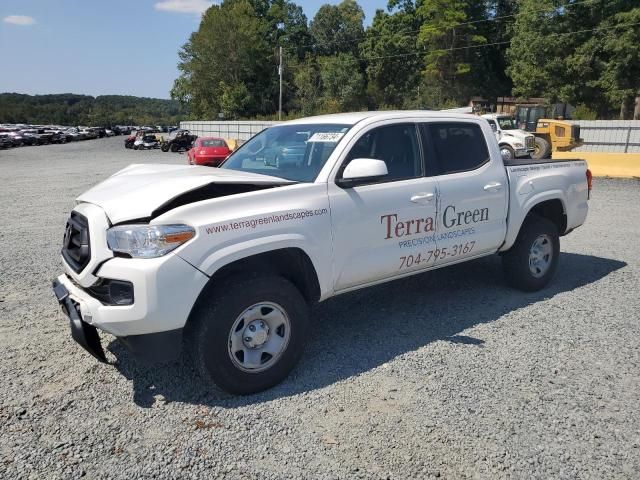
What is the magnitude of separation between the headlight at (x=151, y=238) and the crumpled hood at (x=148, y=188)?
4.6 inches

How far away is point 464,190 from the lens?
453 centimetres

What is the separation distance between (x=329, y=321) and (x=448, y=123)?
2171 millimetres

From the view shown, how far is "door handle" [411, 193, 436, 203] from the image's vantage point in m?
4.16

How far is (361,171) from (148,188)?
57.8 inches

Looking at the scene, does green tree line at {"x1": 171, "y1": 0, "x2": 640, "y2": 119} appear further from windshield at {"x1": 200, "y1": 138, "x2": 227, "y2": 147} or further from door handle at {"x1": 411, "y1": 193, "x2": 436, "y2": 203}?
door handle at {"x1": 411, "y1": 193, "x2": 436, "y2": 203}

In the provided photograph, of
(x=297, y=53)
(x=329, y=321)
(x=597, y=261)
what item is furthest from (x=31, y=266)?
(x=297, y=53)

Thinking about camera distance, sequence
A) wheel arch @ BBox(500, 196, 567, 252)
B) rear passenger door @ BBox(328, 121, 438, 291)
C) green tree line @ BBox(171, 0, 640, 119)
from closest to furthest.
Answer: rear passenger door @ BBox(328, 121, 438, 291), wheel arch @ BBox(500, 196, 567, 252), green tree line @ BBox(171, 0, 640, 119)

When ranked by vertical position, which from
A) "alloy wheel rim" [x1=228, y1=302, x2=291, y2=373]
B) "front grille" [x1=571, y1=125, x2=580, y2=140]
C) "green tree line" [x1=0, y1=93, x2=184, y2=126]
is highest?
"green tree line" [x1=0, y1=93, x2=184, y2=126]

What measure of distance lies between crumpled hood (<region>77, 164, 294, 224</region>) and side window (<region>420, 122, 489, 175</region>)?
152 centimetres

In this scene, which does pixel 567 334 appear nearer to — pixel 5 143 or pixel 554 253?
pixel 554 253

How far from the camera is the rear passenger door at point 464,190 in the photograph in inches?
175

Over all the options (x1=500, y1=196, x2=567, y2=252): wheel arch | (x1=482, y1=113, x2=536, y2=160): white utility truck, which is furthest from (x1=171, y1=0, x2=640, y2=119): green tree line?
(x1=500, y1=196, x2=567, y2=252): wheel arch

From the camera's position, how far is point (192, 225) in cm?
306

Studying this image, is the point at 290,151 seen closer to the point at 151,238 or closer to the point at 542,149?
the point at 151,238
